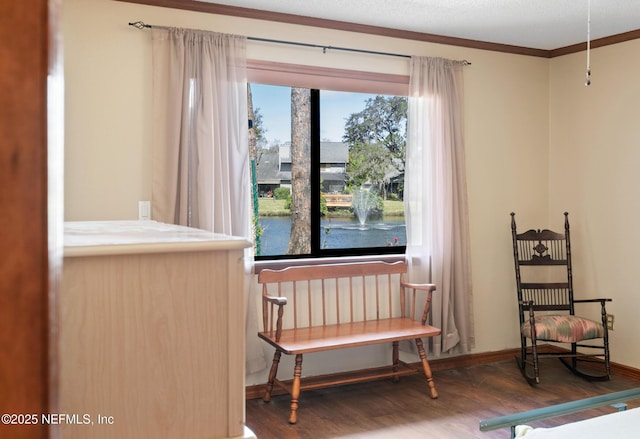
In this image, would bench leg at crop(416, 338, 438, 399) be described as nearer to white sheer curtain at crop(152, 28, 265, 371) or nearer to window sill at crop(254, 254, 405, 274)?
window sill at crop(254, 254, 405, 274)

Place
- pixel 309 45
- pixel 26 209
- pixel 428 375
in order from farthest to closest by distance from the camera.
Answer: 1. pixel 309 45
2. pixel 428 375
3. pixel 26 209

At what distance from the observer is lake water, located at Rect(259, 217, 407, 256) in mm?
4285

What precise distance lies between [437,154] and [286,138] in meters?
1.08

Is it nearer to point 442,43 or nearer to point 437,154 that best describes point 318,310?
point 437,154

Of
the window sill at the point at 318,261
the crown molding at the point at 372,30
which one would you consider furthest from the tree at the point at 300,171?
the crown molding at the point at 372,30

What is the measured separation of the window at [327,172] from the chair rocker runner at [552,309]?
37.8 inches

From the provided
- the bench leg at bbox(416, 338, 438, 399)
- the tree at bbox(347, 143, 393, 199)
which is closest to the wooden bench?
the bench leg at bbox(416, 338, 438, 399)

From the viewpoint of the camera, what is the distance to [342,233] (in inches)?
179

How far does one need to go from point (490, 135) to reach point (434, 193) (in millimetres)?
768

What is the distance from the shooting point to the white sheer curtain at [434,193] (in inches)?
178

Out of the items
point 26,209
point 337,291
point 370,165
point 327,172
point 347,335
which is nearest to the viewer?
point 26,209

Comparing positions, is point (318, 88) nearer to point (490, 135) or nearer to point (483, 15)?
point (483, 15)

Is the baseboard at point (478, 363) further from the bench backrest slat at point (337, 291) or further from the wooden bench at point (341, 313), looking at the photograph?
the bench backrest slat at point (337, 291)

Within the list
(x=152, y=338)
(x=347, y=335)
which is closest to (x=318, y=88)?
(x=347, y=335)
